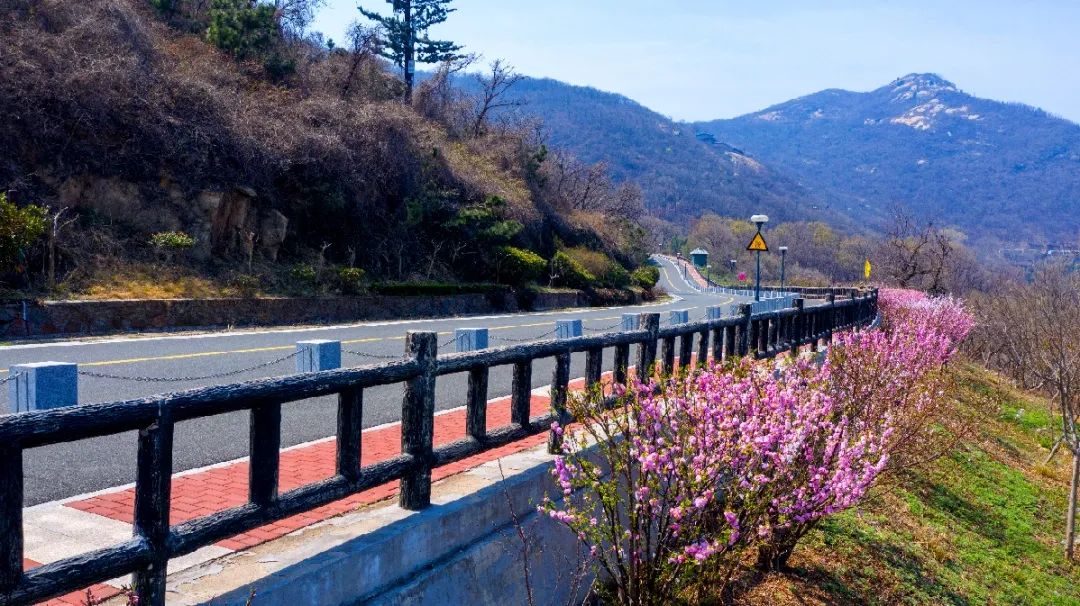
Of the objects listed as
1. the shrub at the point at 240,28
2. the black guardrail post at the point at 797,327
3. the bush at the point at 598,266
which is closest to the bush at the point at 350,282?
the shrub at the point at 240,28

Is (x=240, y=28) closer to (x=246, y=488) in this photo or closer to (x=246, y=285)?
(x=246, y=285)

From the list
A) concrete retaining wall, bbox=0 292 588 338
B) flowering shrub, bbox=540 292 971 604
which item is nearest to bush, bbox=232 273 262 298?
concrete retaining wall, bbox=0 292 588 338

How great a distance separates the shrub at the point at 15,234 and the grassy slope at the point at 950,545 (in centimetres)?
1494

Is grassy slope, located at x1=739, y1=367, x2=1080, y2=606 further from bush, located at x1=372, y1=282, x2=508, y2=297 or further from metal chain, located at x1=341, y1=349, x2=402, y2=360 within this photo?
bush, located at x1=372, y1=282, x2=508, y2=297

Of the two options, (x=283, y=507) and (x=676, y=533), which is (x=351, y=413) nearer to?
(x=283, y=507)

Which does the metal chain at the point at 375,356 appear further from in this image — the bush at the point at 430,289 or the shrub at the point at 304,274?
the bush at the point at 430,289

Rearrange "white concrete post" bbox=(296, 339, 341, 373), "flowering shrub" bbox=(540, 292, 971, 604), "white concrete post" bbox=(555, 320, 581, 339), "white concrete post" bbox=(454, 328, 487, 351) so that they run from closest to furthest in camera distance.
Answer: "flowering shrub" bbox=(540, 292, 971, 604) → "white concrete post" bbox=(296, 339, 341, 373) → "white concrete post" bbox=(454, 328, 487, 351) → "white concrete post" bbox=(555, 320, 581, 339)

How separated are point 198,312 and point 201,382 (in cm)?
892

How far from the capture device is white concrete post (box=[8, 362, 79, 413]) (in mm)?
4219

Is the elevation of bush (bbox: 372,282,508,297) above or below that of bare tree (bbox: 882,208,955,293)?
below

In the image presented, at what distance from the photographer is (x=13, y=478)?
8.90 feet

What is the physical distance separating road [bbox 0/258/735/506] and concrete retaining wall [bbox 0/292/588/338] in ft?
4.21

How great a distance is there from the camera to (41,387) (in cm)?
428

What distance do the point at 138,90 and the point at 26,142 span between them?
2.99 m
